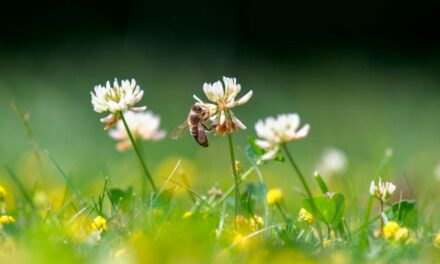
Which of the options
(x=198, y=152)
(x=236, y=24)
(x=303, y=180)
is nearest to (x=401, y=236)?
(x=303, y=180)

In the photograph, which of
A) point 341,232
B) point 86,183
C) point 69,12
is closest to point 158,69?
point 69,12

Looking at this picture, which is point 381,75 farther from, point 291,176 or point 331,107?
point 291,176

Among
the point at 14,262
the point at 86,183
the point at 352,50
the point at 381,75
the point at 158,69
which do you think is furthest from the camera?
the point at 352,50

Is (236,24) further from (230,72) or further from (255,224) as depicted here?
(255,224)

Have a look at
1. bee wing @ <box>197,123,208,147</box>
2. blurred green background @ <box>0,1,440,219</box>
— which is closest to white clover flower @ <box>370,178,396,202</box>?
bee wing @ <box>197,123,208,147</box>

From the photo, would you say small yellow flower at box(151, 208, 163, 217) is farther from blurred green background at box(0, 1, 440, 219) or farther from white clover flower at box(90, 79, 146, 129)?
blurred green background at box(0, 1, 440, 219)

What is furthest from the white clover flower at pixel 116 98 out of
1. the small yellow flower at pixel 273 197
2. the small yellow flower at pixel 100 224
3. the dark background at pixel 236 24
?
the dark background at pixel 236 24

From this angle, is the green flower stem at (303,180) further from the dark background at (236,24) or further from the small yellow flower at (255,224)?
the dark background at (236,24)
